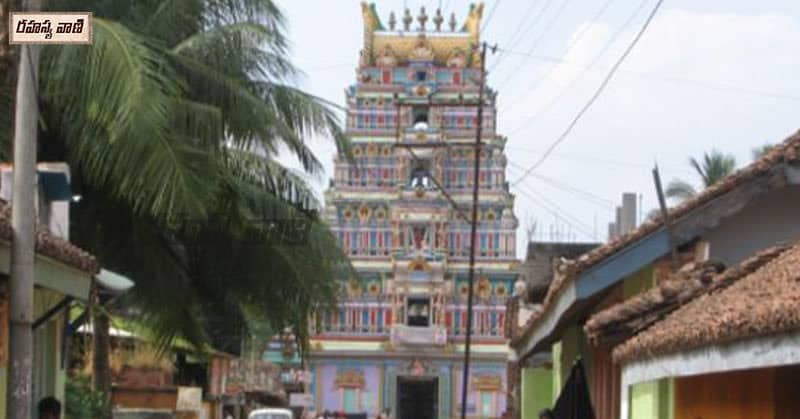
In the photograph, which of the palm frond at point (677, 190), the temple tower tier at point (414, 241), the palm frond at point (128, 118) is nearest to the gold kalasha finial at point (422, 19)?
the temple tower tier at point (414, 241)

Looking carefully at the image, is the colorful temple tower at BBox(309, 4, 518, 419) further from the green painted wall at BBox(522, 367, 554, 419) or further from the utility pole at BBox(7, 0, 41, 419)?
the utility pole at BBox(7, 0, 41, 419)

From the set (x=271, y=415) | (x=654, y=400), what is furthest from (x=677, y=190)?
(x=654, y=400)

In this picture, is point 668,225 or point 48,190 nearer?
point 668,225

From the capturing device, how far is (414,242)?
67.5 metres

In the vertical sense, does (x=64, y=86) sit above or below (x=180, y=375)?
above

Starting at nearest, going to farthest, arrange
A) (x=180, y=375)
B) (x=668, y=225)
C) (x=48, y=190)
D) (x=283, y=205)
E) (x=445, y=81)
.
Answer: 1. (x=668, y=225)
2. (x=48, y=190)
3. (x=283, y=205)
4. (x=180, y=375)
5. (x=445, y=81)

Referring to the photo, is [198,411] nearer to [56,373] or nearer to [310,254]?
[310,254]

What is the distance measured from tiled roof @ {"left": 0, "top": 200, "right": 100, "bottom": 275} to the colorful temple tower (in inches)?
2106

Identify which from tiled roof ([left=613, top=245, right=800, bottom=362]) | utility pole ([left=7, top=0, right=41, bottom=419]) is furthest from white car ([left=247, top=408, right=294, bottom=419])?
utility pole ([left=7, top=0, right=41, bottom=419])

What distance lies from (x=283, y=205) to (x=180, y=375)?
1397 cm

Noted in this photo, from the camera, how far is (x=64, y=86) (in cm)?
1797

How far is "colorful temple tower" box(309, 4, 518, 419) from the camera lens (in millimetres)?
66188

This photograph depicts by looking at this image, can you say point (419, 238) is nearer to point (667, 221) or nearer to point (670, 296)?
point (667, 221)

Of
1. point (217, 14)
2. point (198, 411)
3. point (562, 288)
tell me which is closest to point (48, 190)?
point (562, 288)
